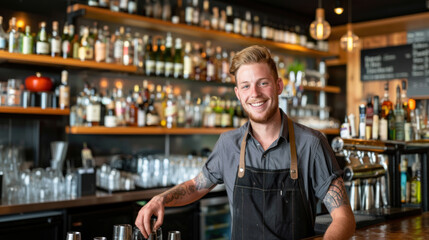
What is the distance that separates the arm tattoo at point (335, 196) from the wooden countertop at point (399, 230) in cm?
28

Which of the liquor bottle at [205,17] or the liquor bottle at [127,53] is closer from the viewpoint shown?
the liquor bottle at [127,53]

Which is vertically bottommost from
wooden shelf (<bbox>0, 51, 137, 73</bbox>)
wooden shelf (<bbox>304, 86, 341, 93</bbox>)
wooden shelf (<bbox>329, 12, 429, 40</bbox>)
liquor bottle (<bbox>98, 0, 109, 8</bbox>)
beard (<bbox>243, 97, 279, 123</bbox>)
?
beard (<bbox>243, 97, 279, 123</bbox>)

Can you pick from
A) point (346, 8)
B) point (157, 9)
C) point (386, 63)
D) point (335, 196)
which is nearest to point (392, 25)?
point (386, 63)

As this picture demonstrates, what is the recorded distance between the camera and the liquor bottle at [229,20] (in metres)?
4.68

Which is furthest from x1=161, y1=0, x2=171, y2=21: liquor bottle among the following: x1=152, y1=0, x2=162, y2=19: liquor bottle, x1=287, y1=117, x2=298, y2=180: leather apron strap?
x1=287, y1=117, x2=298, y2=180: leather apron strap

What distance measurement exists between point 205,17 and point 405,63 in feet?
8.28

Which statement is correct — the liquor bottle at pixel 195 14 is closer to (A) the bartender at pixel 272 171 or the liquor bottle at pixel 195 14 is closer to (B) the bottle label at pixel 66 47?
(B) the bottle label at pixel 66 47

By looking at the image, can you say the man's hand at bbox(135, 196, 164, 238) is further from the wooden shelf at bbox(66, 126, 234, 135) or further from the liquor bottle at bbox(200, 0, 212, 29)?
the liquor bottle at bbox(200, 0, 212, 29)

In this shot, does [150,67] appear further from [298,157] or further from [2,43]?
[298,157]

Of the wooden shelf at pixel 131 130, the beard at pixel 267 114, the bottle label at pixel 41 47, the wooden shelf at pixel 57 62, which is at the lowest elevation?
the wooden shelf at pixel 131 130

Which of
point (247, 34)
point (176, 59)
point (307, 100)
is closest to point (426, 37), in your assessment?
point (307, 100)

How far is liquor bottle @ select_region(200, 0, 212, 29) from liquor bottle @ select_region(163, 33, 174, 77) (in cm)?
40

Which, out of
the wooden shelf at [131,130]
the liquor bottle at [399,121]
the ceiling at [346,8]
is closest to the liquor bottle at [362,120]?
the liquor bottle at [399,121]

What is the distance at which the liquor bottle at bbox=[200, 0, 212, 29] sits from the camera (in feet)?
14.7
